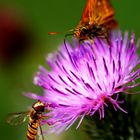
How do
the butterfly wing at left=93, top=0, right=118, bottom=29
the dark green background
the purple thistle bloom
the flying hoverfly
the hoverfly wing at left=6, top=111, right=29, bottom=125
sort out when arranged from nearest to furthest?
the purple thistle bloom → the flying hoverfly → the butterfly wing at left=93, top=0, right=118, bottom=29 → the hoverfly wing at left=6, top=111, right=29, bottom=125 → the dark green background

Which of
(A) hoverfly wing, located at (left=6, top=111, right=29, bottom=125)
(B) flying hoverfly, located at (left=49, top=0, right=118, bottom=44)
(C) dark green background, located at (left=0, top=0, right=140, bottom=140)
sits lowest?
(C) dark green background, located at (left=0, top=0, right=140, bottom=140)

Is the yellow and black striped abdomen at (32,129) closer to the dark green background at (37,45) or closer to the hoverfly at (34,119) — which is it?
the hoverfly at (34,119)

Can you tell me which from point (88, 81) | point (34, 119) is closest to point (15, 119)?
point (34, 119)

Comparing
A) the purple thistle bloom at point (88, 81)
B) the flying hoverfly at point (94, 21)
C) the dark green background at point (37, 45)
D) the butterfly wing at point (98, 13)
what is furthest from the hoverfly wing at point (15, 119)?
the dark green background at point (37, 45)

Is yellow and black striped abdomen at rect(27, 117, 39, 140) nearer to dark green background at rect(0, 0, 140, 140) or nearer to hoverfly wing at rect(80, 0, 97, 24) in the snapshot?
hoverfly wing at rect(80, 0, 97, 24)

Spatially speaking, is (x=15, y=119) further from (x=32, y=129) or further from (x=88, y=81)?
(x=88, y=81)

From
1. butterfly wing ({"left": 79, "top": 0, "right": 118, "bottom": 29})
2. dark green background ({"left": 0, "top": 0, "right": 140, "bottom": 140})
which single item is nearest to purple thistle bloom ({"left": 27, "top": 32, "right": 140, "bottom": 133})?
butterfly wing ({"left": 79, "top": 0, "right": 118, "bottom": 29})
